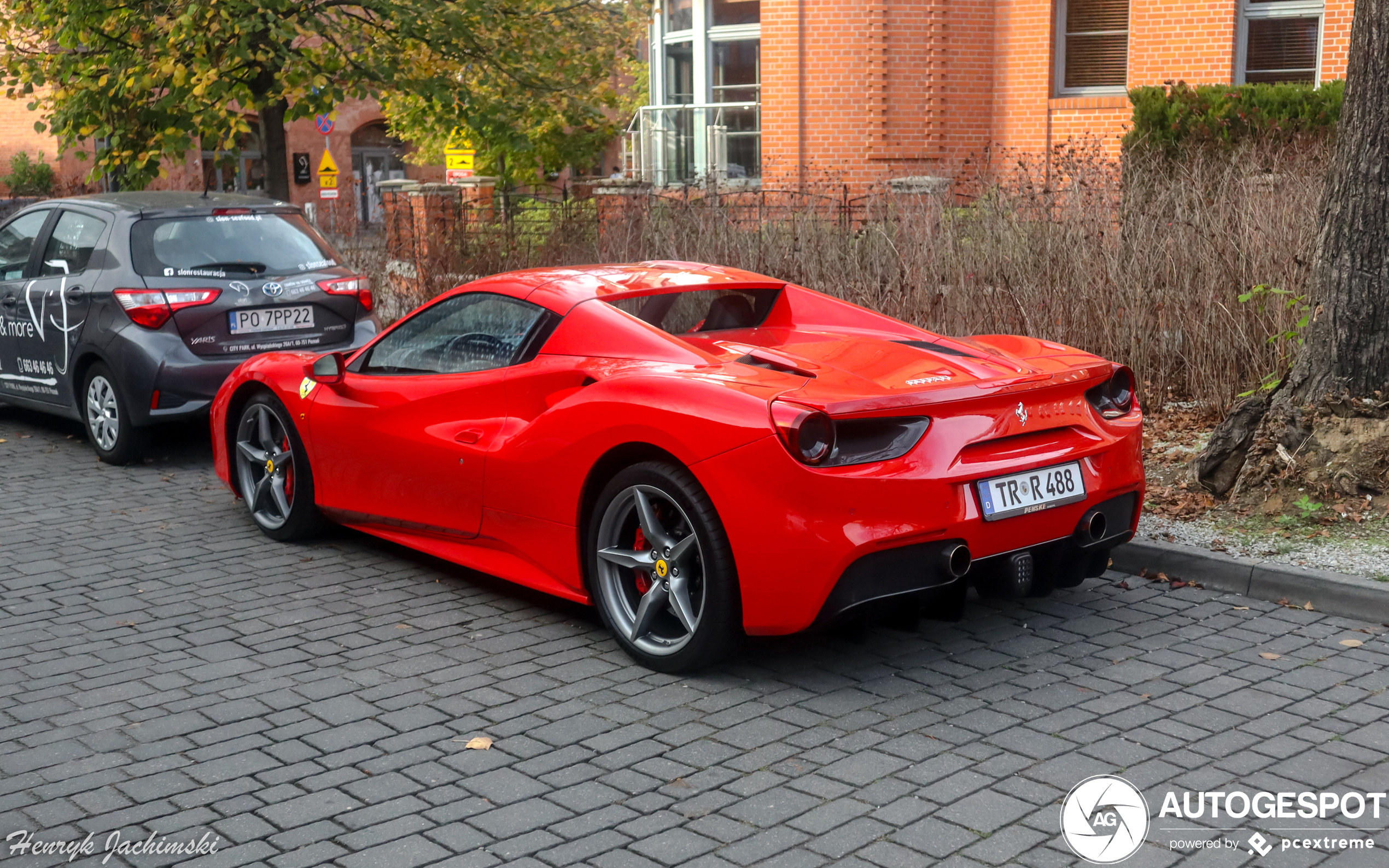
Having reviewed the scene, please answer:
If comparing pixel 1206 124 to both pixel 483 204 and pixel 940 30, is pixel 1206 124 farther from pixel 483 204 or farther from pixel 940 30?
pixel 483 204

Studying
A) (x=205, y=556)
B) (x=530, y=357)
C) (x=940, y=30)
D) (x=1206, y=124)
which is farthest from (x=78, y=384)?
(x=940, y=30)

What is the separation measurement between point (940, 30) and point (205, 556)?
647 inches

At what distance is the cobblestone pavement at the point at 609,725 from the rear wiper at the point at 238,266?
3.20 meters

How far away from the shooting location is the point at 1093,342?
9188 millimetres

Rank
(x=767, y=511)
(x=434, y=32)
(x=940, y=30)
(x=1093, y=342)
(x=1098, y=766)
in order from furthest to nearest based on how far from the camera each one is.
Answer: (x=940, y=30) < (x=434, y=32) < (x=1093, y=342) < (x=767, y=511) < (x=1098, y=766)

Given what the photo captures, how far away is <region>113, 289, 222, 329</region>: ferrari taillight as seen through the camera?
8.73m

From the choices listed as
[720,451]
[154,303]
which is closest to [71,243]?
[154,303]

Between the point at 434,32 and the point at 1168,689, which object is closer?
the point at 1168,689

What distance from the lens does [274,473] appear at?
22.9ft

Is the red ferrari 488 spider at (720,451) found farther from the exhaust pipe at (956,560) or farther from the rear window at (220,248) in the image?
the rear window at (220,248)

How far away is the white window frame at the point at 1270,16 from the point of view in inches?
704

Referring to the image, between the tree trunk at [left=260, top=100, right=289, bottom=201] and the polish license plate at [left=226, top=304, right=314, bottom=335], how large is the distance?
532cm

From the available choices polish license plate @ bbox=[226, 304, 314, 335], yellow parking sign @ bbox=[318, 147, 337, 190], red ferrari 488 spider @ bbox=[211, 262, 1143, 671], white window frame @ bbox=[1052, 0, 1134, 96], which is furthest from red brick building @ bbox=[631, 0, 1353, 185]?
red ferrari 488 spider @ bbox=[211, 262, 1143, 671]

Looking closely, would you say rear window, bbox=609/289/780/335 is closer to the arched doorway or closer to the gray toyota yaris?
the gray toyota yaris
